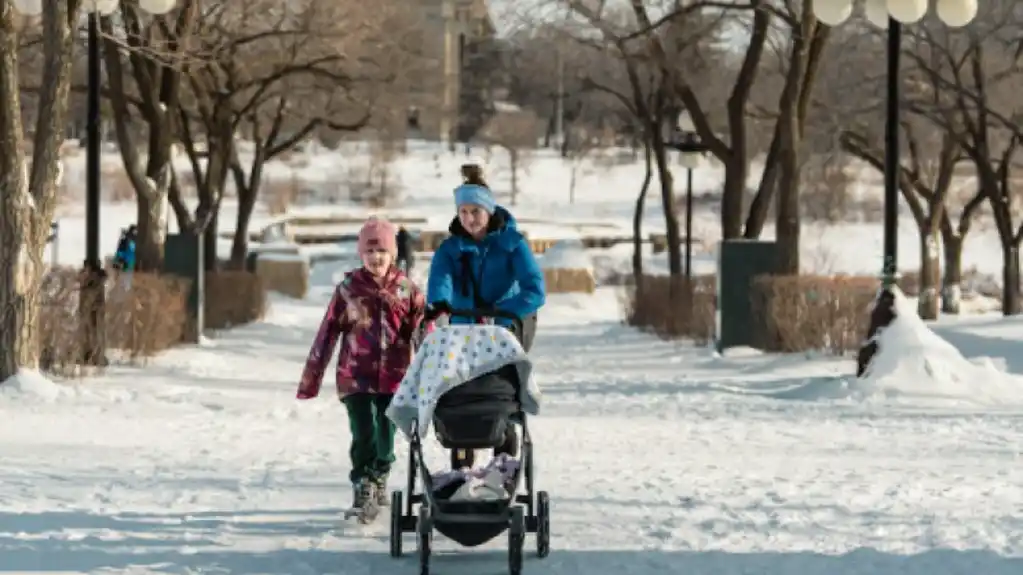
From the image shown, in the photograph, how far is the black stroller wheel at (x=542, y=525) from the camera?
311 inches

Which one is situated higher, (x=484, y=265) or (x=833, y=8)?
(x=833, y=8)

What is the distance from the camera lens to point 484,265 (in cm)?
843

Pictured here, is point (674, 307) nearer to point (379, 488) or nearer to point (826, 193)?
point (379, 488)

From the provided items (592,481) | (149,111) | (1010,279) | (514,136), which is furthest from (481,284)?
(514,136)

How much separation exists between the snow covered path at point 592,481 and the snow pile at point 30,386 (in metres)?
0.04

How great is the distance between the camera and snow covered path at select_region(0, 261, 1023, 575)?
8.04 m

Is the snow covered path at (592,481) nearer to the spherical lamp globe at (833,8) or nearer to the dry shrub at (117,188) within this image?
the spherical lamp globe at (833,8)

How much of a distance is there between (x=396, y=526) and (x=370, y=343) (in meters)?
1.08

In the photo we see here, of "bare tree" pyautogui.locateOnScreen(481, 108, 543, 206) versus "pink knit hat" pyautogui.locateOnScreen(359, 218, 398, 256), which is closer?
"pink knit hat" pyautogui.locateOnScreen(359, 218, 398, 256)

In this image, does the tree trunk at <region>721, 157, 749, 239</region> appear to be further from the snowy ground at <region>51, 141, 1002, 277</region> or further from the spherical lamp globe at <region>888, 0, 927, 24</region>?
the snowy ground at <region>51, 141, 1002, 277</region>

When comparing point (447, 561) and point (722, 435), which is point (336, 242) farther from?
point (447, 561)

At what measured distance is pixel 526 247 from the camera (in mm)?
8336

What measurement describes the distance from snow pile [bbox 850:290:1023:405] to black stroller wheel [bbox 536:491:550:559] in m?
8.88

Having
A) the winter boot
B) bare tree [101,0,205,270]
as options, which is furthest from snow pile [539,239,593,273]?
the winter boot
